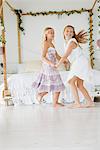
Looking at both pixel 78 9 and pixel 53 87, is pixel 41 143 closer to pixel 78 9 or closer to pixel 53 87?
pixel 53 87

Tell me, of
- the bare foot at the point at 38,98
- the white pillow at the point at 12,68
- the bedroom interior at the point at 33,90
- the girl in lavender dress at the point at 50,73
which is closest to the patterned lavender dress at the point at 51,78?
the girl in lavender dress at the point at 50,73

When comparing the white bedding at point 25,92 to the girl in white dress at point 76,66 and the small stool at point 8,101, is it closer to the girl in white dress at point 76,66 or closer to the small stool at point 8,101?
the small stool at point 8,101

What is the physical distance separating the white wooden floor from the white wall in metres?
3.25

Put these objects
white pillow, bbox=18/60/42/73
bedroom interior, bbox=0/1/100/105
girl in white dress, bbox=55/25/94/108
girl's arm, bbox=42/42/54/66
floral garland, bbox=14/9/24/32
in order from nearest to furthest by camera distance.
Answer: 1. girl in white dress, bbox=55/25/94/108
2. girl's arm, bbox=42/42/54/66
3. white pillow, bbox=18/60/42/73
4. floral garland, bbox=14/9/24/32
5. bedroom interior, bbox=0/1/100/105

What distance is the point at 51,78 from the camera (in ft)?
16.4

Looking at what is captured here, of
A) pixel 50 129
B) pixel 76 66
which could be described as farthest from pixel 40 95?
pixel 50 129

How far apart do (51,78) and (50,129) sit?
6.18ft

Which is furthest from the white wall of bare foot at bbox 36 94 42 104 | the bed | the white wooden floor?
the white wooden floor

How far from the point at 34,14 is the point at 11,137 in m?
5.13

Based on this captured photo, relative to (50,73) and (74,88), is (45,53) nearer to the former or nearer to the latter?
(50,73)

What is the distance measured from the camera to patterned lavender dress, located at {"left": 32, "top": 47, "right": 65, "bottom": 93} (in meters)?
4.99

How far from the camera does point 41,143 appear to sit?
8.57ft

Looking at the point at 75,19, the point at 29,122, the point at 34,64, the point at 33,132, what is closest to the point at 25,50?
the point at 34,64

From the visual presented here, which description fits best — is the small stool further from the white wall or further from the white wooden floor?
the white wall
